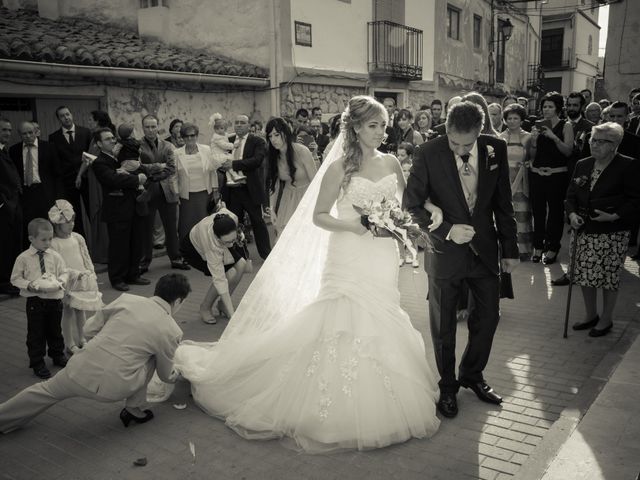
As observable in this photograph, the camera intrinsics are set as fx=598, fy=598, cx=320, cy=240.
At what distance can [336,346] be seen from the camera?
4020mm

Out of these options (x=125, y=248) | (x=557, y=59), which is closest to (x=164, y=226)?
(x=125, y=248)

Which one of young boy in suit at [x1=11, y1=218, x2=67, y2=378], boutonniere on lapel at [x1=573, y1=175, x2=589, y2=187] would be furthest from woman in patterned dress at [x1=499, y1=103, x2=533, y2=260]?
young boy in suit at [x1=11, y1=218, x2=67, y2=378]

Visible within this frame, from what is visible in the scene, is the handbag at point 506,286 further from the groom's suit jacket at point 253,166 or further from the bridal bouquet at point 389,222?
the groom's suit jacket at point 253,166

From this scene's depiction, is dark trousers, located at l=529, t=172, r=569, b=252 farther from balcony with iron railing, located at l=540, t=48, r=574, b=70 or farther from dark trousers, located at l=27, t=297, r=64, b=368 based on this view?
balcony with iron railing, located at l=540, t=48, r=574, b=70

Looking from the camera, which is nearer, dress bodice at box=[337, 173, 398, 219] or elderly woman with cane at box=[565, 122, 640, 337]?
dress bodice at box=[337, 173, 398, 219]

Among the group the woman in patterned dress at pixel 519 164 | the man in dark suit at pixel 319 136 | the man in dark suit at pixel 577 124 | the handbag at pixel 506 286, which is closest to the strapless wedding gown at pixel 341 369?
the handbag at pixel 506 286

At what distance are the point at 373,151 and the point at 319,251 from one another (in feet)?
3.03

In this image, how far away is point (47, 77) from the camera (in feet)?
30.8

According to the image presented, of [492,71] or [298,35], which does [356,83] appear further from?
[492,71]

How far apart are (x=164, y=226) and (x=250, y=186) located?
1.46 metres

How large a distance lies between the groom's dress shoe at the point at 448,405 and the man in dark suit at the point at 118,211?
497 cm

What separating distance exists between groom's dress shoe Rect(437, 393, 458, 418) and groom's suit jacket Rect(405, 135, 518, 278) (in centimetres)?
87

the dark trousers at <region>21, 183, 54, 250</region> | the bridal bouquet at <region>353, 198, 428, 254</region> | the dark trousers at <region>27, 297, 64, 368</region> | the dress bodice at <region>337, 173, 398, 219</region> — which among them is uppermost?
the dress bodice at <region>337, 173, 398, 219</region>

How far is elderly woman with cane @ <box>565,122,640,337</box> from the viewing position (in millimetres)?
5531
